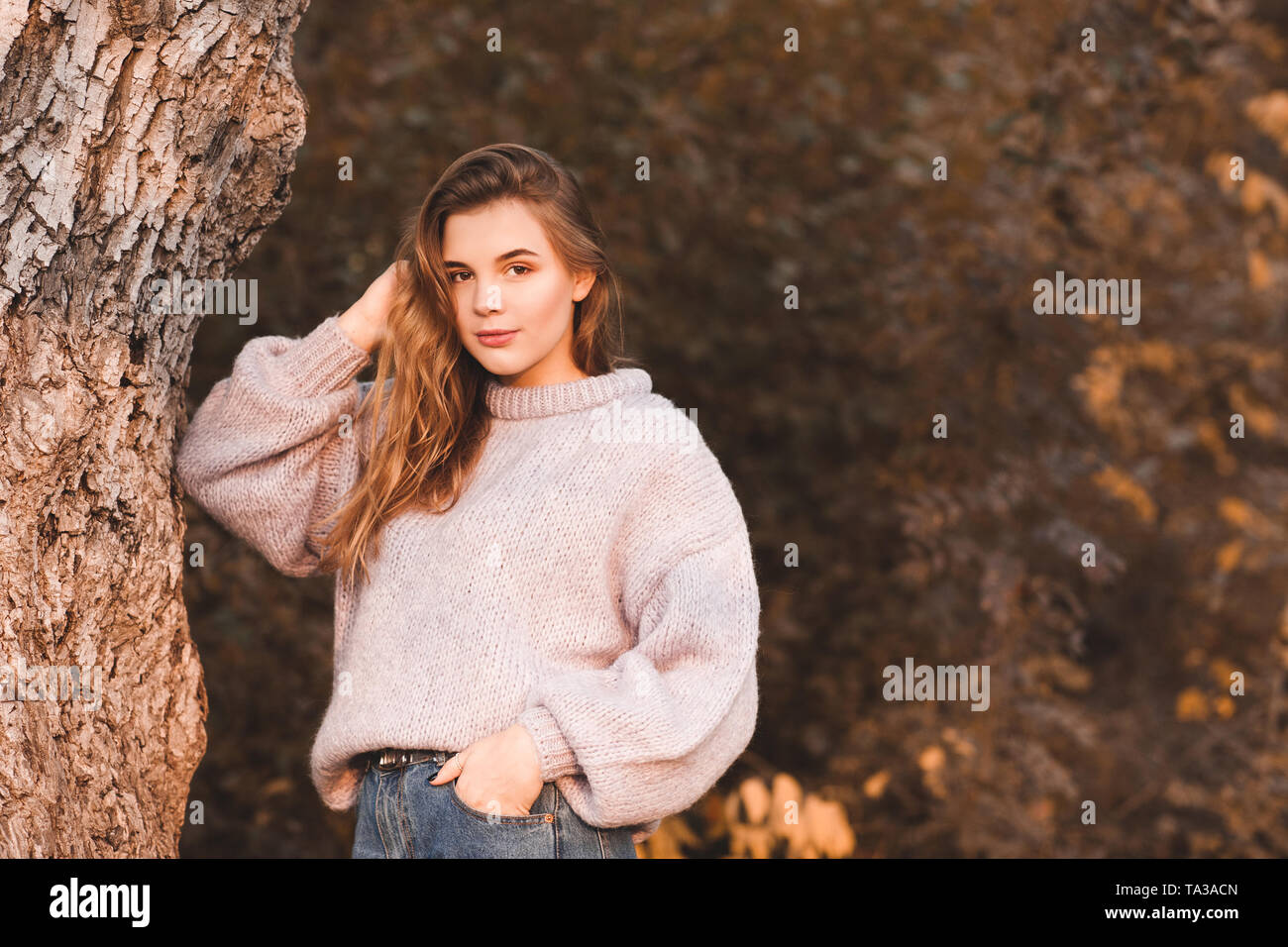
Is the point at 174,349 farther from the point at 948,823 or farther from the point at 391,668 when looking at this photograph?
the point at 948,823

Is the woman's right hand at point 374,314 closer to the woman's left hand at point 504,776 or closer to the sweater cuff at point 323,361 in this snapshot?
the sweater cuff at point 323,361

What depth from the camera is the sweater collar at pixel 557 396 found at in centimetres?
208

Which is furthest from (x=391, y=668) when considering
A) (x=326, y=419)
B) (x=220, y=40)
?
(x=220, y=40)

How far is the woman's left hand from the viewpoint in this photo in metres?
1.79

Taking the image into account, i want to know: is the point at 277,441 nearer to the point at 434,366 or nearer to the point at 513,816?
the point at 434,366

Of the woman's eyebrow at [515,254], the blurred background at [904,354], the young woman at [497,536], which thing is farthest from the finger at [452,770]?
the blurred background at [904,354]

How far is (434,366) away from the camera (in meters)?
2.06

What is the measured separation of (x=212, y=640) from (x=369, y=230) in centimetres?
124
